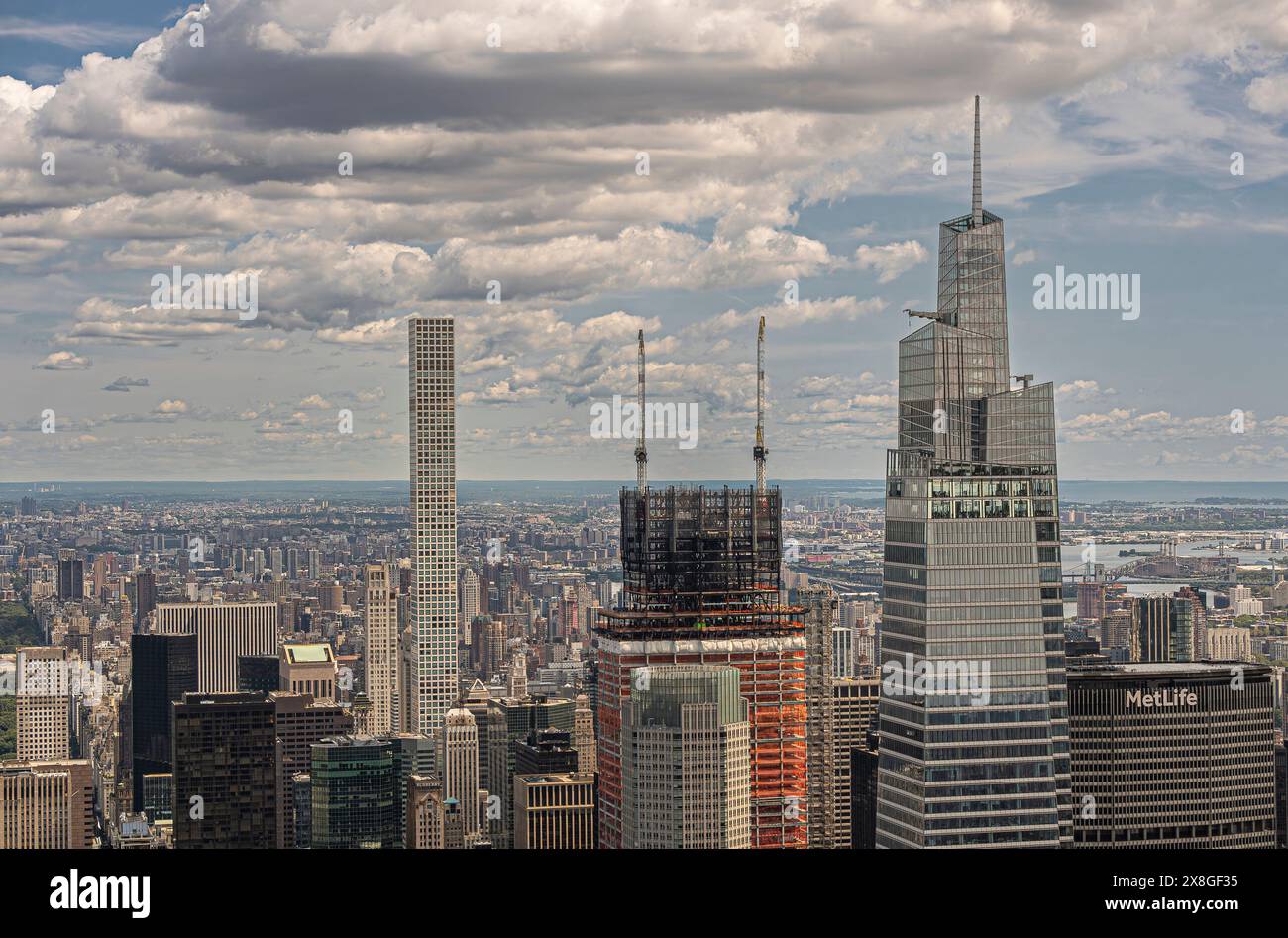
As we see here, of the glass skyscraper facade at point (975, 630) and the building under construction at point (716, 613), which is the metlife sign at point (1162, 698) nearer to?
the glass skyscraper facade at point (975, 630)

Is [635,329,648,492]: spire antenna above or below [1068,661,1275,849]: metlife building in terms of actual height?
above

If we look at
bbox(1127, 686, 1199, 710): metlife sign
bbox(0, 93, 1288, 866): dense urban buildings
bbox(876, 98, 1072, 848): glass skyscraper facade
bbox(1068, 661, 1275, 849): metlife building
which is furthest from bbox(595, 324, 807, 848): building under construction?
bbox(876, 98, 1072, 848): glass skyscraper facade

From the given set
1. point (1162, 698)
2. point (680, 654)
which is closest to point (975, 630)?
point (1162, 698)

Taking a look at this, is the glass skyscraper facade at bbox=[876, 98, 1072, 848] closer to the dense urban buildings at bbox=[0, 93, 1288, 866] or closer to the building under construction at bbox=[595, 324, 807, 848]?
the dense urban buildings at bbox=[0, 93, 1288, 866]

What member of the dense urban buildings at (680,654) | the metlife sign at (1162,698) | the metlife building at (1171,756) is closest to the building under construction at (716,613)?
the dense urban buildings at (680,654)

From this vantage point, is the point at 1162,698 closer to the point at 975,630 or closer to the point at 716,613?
the point at 975,630

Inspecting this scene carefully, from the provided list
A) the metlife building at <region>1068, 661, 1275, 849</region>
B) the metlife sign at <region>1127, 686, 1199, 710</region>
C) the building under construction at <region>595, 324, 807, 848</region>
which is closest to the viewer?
the metlife building at <region>1068, 661, 1275, 849</region>
